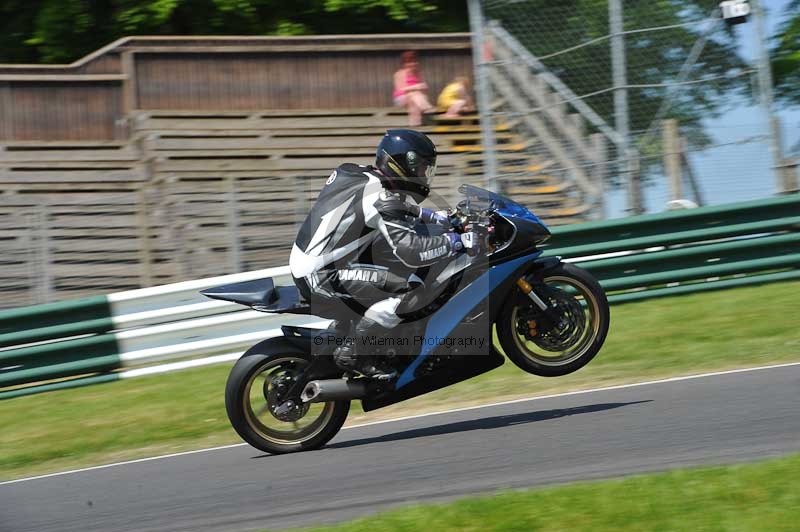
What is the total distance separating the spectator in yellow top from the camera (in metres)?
16.4

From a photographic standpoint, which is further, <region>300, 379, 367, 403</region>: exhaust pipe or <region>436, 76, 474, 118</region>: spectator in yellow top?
<region>436, 76, 474, 118</region>: spectator in yellow top

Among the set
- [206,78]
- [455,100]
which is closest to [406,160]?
[455,100]

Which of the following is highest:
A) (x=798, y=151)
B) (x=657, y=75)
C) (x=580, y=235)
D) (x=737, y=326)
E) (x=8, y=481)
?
(x=657, y=75)

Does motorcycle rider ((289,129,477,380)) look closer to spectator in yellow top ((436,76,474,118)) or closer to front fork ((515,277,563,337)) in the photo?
front fork ((515,277,563,337))

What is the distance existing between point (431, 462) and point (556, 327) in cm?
142

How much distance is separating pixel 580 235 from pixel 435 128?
17.4ft

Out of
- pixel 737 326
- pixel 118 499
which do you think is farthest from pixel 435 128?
pixel 118 499

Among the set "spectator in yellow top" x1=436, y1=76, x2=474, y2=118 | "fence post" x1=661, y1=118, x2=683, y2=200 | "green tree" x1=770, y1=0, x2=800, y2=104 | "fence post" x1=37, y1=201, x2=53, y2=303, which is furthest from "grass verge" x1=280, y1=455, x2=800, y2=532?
"spectator in yellow top" x1=436, y1=76, x2=474, y2=118

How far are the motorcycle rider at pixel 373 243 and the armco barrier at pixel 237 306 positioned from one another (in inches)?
161

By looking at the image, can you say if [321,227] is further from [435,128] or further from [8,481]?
[435,128]

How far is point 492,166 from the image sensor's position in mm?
12312

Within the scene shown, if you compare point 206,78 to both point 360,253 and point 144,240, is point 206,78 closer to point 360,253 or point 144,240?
point 144,240

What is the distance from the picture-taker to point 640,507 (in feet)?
16.2

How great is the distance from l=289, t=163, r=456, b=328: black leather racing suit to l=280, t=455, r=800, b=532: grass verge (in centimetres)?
199
